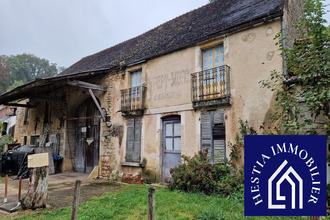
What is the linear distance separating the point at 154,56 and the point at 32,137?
10.1 meters

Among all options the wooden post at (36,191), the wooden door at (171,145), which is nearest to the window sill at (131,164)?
the wooden door at (171,145)

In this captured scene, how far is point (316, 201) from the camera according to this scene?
4.78 feet

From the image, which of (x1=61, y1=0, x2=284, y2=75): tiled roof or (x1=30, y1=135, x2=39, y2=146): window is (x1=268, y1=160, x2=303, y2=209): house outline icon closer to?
(x1=61, y1=0, x2=284, y2=75): tiled roof

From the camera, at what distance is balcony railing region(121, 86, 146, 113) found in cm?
882

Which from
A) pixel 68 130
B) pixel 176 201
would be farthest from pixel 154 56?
pixel 68 130

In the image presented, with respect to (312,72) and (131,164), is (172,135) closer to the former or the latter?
(131,164)

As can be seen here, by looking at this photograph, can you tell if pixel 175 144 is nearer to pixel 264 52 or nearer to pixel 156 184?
pixel 156 184

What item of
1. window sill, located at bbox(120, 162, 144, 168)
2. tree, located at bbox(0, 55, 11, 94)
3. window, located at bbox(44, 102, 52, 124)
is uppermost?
tree, located at bbox(0, 55, 11, 94)

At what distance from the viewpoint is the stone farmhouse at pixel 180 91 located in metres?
6.30

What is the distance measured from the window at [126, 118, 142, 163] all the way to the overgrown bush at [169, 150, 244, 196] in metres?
2.49

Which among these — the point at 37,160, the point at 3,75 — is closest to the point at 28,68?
the point at 3,75

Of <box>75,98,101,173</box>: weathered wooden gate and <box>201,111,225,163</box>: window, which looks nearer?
<box>201,111,225,163</box>: window

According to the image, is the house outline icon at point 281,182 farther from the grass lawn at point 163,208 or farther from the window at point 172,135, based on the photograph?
the window at point 172,135

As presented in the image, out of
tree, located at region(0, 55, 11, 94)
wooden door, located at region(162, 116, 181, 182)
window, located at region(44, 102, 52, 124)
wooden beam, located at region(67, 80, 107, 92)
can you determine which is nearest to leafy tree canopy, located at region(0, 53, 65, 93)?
tree, located at region(0, 55, 11, 94)
